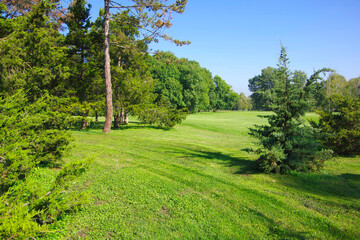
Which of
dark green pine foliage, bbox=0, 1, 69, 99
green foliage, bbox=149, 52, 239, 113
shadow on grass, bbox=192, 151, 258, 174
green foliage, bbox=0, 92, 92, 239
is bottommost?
shadow on grass, bbox=192, 151, 258, 174

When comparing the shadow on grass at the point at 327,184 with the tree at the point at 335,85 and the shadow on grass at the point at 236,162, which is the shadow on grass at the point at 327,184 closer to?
the shadow on grass at the point at 236,162

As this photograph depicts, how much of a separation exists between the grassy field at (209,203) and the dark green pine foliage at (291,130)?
0.49 m

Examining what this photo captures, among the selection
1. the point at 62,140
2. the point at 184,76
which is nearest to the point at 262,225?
the point at 62,140

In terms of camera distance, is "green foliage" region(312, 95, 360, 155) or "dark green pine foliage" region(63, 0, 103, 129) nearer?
"green foliage" region(312, 95, 360, 155)

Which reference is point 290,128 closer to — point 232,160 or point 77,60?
point 232,160

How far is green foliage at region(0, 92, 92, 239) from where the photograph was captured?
2.40 m

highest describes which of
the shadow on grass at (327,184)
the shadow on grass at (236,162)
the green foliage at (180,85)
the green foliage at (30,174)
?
the green foliage at (180,85)

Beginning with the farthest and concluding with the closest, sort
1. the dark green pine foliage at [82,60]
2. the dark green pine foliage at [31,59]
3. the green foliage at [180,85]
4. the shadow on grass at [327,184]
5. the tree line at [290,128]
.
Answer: the green foliage at [180,85] < the dark green pine foliage at [82,60] < the dark green pine foliage at [31,59] < the tree line at [290,128] < the shadow on grass at [327,184]

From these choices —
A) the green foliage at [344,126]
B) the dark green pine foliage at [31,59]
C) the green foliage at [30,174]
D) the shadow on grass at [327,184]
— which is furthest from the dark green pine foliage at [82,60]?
the green foliage at [344,126]

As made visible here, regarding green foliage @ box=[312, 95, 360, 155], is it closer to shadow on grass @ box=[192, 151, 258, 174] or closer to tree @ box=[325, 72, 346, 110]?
shadow on grass @ box=[192, 151, 258, 174]

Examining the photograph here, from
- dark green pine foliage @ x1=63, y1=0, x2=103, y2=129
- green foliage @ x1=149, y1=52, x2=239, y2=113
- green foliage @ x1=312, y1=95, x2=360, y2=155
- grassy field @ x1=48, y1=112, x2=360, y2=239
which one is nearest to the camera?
grassy field @ x1=48, y1=112, x2=360, y2=239

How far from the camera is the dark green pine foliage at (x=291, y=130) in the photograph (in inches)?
263

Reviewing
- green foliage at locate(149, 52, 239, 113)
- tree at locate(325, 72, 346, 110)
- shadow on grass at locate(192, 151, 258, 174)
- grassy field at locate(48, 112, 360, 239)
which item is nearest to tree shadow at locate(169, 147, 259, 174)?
shadow on grass at locate(192, 151, 258, 174)

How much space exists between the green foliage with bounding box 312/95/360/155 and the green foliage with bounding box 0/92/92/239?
10.7 m
